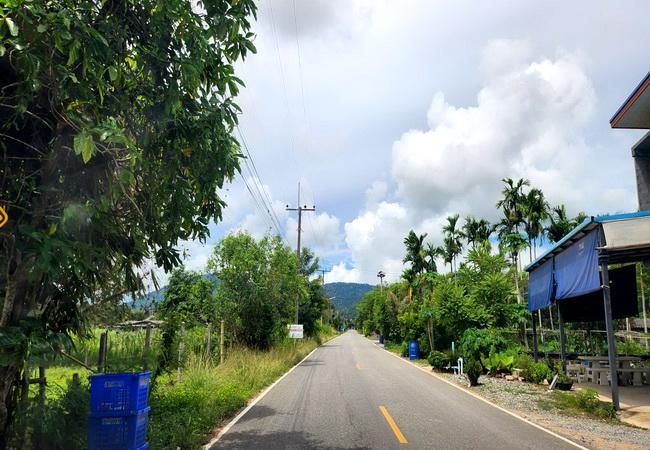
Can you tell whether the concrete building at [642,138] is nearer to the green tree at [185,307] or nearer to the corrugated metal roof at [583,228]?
the corrugated metal roof at [583,228]

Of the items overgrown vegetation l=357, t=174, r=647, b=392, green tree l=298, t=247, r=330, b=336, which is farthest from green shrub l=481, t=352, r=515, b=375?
green tree l=298, t=247, r=330, b=336

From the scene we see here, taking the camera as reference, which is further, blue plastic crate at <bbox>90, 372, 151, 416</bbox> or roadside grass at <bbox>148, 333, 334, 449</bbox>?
roadside grass at <bbox>148, 333, 334, 449</bbox>

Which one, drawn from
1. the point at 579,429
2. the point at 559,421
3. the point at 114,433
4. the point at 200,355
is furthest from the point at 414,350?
the point at 114,433

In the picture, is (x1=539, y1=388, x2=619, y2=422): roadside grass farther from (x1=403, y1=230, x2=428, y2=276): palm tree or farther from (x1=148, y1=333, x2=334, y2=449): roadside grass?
(x1=403, y1=230, x2=428, y2=276): palm tree

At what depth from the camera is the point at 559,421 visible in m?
11.1

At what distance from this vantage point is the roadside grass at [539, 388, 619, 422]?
1173 cm

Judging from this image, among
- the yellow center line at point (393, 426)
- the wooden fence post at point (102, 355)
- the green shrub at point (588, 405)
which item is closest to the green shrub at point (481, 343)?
the green shrub at point (588, 405)

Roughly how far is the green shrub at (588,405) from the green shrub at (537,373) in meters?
4.15

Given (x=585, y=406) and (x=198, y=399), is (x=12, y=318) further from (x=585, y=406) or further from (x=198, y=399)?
(x=585, y=406)

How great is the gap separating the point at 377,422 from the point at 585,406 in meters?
5.86

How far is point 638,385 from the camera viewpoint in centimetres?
1744

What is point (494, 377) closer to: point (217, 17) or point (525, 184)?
point (217, 17)

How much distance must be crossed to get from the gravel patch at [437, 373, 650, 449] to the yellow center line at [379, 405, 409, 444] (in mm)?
3212

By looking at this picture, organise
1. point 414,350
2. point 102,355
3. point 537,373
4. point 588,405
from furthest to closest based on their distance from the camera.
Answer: point 414,350 < point 537,373 < point 588,405 < point 102,355
